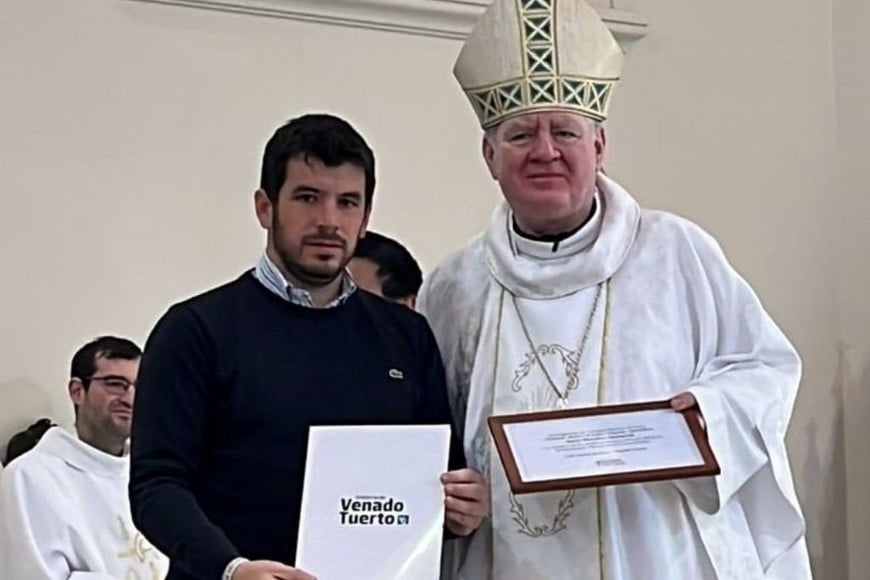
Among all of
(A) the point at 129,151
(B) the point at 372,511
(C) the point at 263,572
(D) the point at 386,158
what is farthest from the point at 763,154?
(C) the point at 263,572

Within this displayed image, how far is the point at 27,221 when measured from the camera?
480cm

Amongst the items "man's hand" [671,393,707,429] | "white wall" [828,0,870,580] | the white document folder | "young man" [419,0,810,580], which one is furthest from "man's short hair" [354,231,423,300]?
"white wall" [828,0,870,580]

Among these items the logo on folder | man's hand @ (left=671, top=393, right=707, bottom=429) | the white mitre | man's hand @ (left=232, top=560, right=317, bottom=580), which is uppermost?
the white mitre

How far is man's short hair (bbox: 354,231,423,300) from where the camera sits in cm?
374

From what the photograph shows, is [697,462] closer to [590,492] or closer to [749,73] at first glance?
[590,492]

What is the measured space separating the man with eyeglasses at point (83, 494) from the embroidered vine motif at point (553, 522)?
2244 mm

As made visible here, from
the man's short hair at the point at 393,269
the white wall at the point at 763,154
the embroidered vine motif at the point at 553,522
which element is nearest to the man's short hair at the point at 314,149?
the embroidered vine motif at the point at 553,522

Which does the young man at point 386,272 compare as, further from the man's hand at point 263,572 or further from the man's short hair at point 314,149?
the man's hand at point 263,572

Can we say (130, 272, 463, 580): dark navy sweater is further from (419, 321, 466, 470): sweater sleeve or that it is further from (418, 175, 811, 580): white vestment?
(418, 175, 811, 580): white vestment

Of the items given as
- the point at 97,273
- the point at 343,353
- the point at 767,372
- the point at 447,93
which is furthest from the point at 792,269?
the point at 343,353

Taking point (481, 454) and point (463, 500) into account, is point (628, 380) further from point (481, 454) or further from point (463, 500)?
point (463, 500)

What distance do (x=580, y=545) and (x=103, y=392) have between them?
8.31 feet

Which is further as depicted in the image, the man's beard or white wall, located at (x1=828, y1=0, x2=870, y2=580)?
white wall, located at (x1=828, y1=0, x2=870, y2=580)

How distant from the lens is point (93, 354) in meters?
4.70
